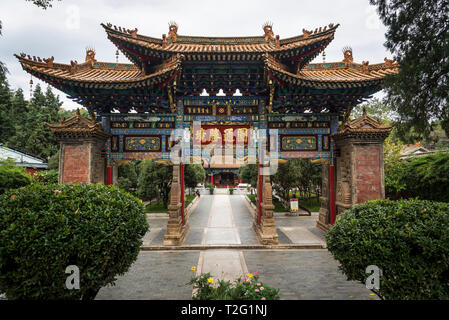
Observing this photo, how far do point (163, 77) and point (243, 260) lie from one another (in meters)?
6.75

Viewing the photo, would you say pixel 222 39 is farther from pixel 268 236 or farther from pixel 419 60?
pixel 268 236

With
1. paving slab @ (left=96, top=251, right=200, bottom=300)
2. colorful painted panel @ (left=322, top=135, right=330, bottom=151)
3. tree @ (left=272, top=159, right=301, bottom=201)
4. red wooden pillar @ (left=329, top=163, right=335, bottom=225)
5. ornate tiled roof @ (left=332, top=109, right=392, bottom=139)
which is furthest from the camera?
tree @ (left=272, top=159, right=301, bottom=201)

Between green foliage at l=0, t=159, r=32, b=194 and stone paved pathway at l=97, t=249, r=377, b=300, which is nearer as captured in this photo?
stone paved pathway at l=97, t=249, r=377, b=300

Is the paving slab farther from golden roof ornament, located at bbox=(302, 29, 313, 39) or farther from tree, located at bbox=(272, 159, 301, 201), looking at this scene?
tree, located at bbox=(272, 159, 301, 201)

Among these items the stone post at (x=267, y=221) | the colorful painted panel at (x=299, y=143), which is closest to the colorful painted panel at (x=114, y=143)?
the stone post at (x=267, y=221)

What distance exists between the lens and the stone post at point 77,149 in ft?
27.0

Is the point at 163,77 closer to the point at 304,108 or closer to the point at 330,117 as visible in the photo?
the point at 304,108

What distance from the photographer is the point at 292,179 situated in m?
16.3

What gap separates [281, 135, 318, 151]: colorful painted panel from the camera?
9664 millimetres

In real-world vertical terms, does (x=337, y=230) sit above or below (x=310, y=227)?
above

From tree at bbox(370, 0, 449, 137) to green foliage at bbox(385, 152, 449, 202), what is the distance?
4.85m

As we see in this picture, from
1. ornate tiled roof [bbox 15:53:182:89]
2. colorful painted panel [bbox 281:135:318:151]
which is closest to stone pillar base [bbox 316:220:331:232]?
colorful painted panel [bbox 281:135:318:151]

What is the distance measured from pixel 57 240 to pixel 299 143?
8714 mm
